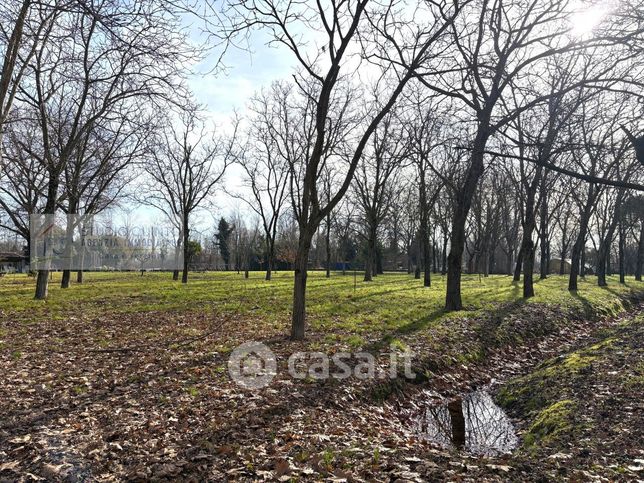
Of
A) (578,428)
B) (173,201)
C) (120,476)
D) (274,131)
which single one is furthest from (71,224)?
(578,428)

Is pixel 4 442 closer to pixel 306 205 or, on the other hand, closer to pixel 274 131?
pixel 306 205

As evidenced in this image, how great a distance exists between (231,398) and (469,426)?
10.6ft

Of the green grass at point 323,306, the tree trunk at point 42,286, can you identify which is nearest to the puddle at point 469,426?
the green grass at point 323,306

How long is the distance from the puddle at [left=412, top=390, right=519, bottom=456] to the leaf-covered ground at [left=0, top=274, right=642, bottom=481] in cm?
25

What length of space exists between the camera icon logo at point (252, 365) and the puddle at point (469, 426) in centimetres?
228

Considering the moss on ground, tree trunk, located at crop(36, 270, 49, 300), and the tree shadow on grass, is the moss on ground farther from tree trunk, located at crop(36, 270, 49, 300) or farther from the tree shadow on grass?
tree trunk, located at crop(36, 270, 49, 300)

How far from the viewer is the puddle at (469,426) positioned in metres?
4.95

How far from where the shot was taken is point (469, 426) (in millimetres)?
5594

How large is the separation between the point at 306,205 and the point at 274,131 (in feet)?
67.6

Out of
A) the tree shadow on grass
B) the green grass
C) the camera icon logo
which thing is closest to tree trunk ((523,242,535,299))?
the green grass

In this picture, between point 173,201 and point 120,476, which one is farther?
point 173,201

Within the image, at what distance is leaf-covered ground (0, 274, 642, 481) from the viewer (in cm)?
382

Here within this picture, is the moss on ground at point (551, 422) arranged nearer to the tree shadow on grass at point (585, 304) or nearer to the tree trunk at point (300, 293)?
the tree trunk at point (300, 293)

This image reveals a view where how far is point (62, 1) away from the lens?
555cm
